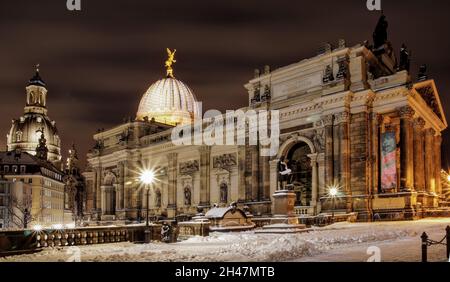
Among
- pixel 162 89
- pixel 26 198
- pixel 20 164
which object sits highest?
pixel 162 89

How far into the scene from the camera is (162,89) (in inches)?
3629

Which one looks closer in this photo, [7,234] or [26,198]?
[7,234]

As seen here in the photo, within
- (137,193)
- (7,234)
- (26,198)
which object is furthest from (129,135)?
(7,234)

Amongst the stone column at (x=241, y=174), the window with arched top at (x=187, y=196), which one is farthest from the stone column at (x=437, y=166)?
the window with arched top at (x=187, y=196)

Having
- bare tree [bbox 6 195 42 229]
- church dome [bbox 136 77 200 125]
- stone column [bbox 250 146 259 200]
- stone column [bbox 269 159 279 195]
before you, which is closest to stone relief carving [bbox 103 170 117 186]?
church dome [bbox 136 77 200 125]

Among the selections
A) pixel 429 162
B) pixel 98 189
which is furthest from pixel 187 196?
pixel 429 162

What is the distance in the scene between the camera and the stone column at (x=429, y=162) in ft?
146

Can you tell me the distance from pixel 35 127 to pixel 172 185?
107 metres

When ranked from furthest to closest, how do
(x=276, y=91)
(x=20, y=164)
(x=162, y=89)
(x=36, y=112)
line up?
(x=36, y=112), (x=20, y=164), (x=162, y=89), (x=276, y=91)

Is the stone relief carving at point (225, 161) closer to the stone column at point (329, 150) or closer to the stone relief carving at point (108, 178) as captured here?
the stone column at point (329, 150)

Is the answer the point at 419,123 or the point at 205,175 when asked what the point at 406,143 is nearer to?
the point at 419,123

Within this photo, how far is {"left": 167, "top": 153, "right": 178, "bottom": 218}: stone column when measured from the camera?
207 ft
